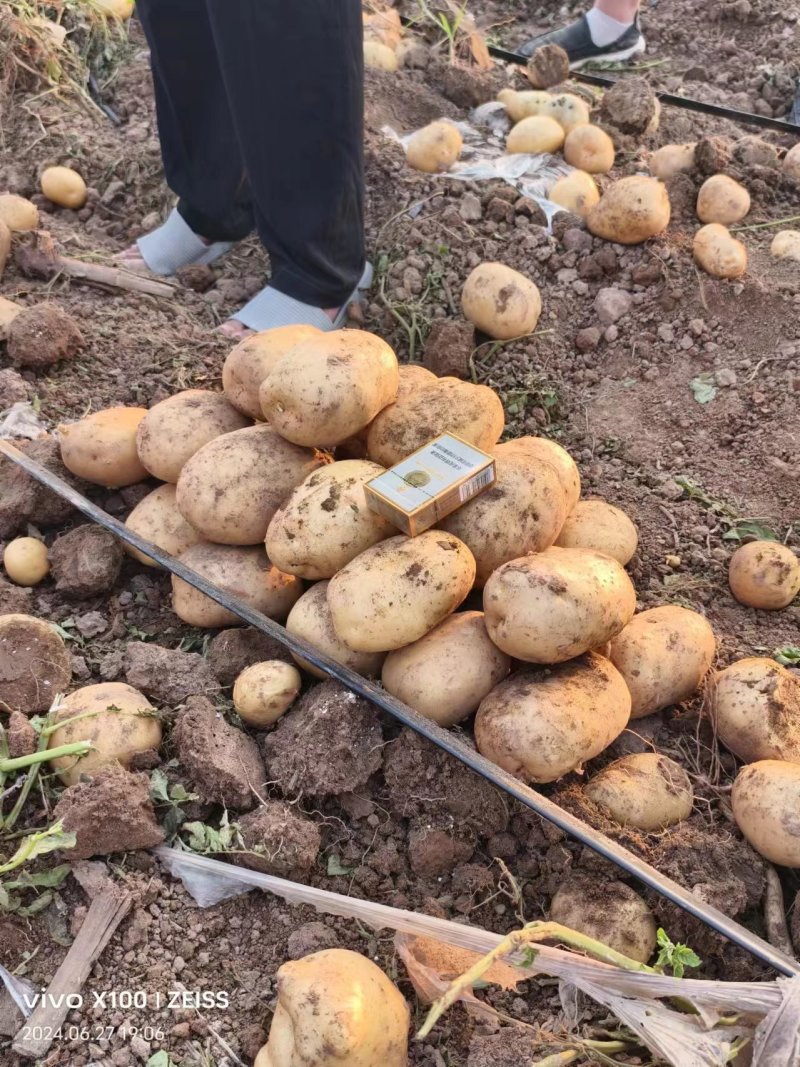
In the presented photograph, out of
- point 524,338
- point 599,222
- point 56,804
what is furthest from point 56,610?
point 599,222

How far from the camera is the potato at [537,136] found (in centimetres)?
377

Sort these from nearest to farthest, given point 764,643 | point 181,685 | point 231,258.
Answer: point 181,685 → point 764,643 → point 231,258

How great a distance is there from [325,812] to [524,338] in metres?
1.94

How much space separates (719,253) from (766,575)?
147 centimetres

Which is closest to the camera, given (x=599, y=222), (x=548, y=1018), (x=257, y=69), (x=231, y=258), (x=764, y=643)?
(x=548, y=1018)

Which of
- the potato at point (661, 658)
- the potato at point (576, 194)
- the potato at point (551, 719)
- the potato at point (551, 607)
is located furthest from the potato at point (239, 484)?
the potato at point (576, 194)

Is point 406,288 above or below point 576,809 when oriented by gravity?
above

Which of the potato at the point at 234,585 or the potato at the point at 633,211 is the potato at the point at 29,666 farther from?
the potato at the point at 633,211

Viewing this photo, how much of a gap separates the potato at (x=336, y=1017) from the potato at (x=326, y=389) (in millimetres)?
1153

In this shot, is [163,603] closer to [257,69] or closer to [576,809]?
[576,809]

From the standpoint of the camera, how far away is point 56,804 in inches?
70.1

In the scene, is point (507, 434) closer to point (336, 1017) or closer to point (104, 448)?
point (104, 448)

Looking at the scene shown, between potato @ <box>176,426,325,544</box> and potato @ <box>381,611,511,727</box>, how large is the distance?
1.70 ft

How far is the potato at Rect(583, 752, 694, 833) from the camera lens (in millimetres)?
1751
